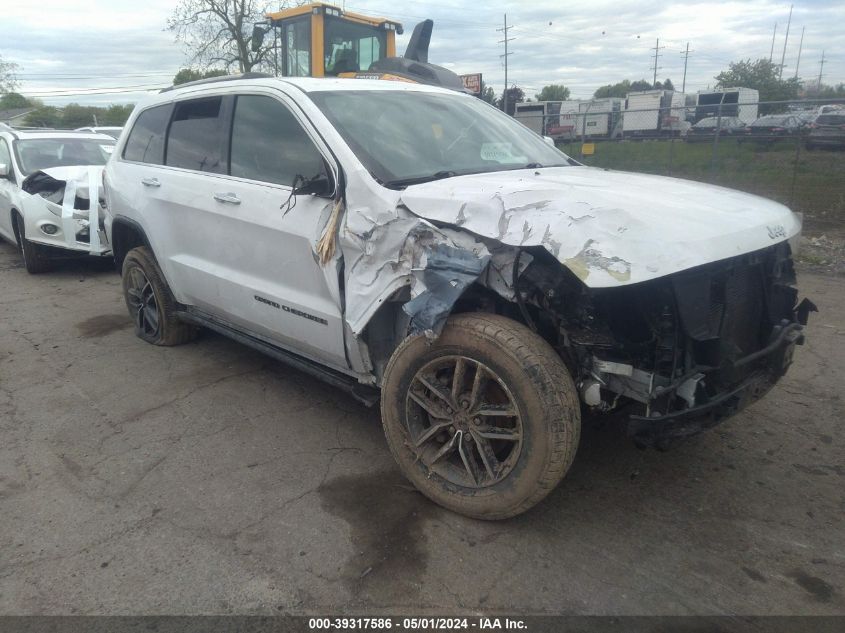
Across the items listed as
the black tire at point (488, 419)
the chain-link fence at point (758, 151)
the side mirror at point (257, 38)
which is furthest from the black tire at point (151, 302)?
the chain-link fence at point (758, 151)

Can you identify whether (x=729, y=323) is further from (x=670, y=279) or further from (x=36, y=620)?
(x=36, y=620)

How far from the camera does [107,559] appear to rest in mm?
2768

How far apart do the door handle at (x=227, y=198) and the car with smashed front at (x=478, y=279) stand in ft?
0.05

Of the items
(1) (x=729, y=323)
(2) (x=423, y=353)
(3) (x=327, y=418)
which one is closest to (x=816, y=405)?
(1) (x=729, y=323)

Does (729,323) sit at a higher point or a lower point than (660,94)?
lower

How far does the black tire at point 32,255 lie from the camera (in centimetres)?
818

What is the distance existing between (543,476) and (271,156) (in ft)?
7.70

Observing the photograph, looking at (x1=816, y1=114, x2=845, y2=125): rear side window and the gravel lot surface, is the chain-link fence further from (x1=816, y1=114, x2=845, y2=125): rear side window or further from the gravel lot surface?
the gravel lot surface

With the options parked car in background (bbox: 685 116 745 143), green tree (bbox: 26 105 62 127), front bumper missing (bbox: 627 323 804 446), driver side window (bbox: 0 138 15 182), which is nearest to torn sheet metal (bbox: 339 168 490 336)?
front bumper missing (bbox: 627 323 804 446)

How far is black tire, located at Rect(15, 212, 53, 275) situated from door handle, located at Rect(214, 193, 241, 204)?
548 cm

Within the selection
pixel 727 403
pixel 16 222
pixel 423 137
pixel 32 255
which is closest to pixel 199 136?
pixel 423 137

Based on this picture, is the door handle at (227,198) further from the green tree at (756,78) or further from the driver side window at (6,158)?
the green tree at (756,78)

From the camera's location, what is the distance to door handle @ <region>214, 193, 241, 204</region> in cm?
386

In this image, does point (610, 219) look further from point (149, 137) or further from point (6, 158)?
point (6, 158)
